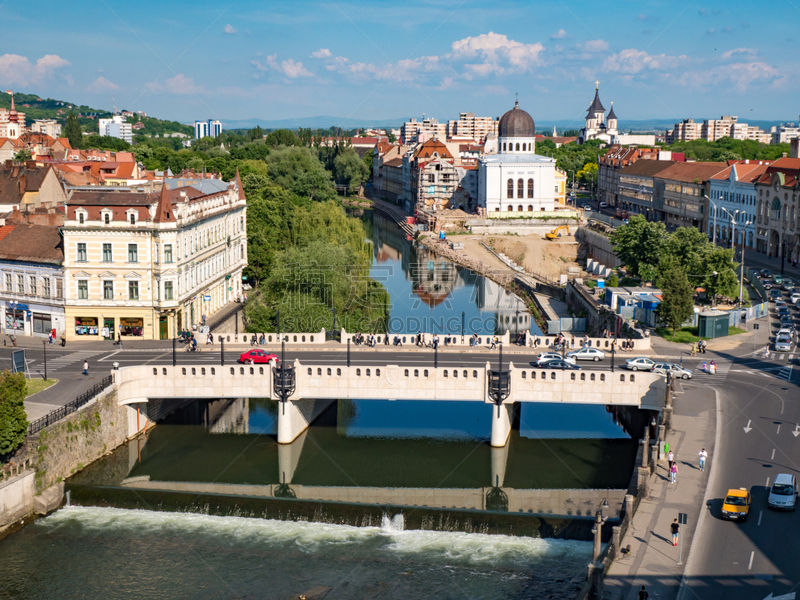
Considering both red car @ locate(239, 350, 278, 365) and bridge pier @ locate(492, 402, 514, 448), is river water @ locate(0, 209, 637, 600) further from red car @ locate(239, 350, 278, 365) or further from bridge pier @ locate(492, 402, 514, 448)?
red car @ locate(239, 350, 278, 365)

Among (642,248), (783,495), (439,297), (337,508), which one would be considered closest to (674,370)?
(783,495)

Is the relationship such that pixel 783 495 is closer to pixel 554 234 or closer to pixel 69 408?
pixel 69 408

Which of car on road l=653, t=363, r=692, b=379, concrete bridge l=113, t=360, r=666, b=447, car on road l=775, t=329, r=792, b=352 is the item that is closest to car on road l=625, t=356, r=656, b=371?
car on road l=653, t=363, r=692, b=379

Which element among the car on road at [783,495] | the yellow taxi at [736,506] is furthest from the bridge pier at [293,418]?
the car on road at [783,495]

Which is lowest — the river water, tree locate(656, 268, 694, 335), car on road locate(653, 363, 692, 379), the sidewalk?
the river water

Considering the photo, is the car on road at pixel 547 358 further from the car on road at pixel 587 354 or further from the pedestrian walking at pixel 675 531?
the pedestrian walking at pixel 675 531

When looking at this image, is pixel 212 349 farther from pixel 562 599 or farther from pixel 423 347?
pixel 562 599

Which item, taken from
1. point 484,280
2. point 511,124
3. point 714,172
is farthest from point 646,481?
point 511,124
